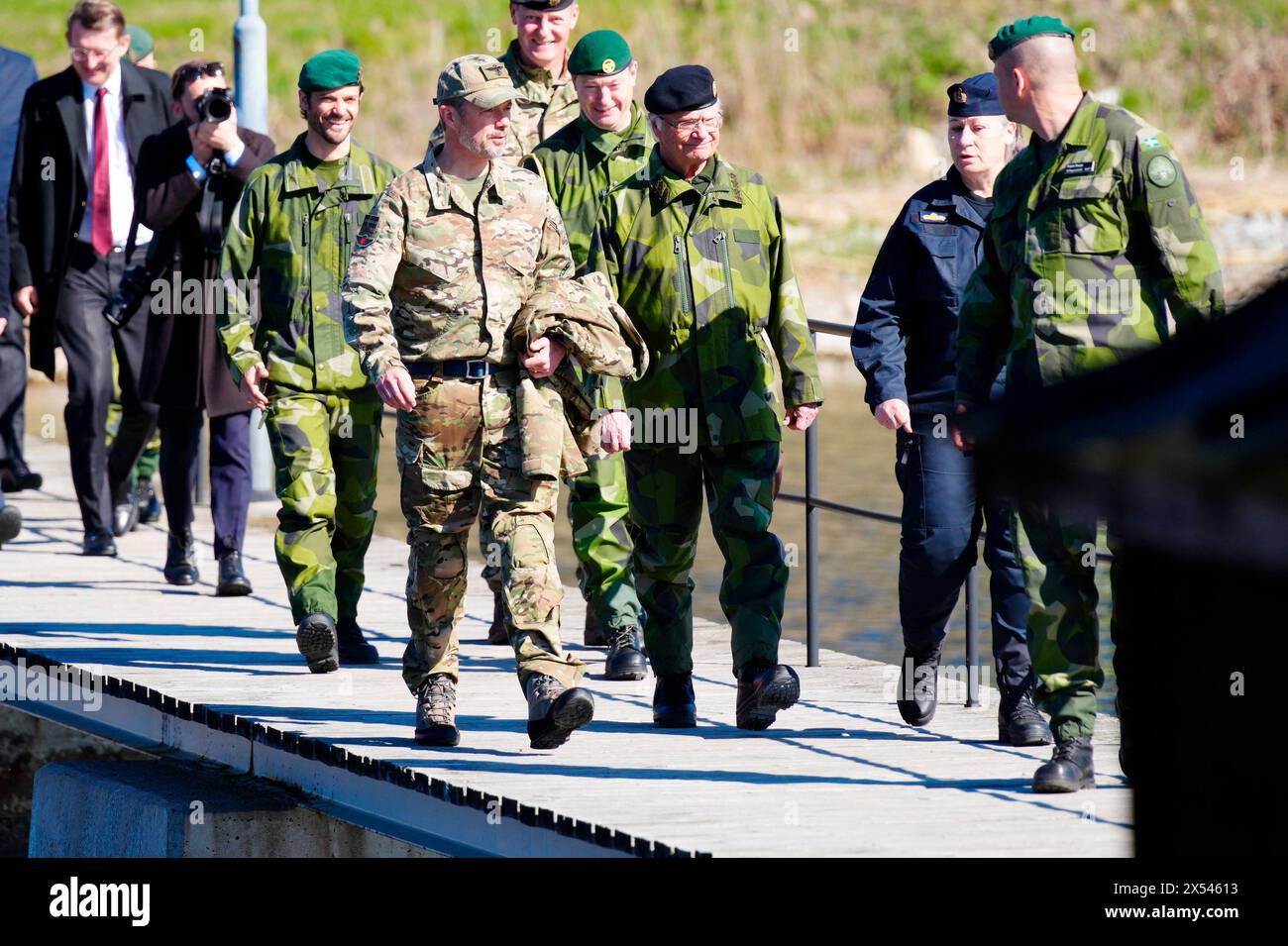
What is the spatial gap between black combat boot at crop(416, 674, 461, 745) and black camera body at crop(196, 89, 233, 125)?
273 cm

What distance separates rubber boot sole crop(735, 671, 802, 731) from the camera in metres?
6.21

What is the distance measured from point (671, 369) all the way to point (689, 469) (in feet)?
0.91

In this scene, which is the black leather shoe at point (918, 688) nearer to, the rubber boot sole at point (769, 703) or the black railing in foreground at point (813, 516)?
the rubber boot sole at point (769, 703)

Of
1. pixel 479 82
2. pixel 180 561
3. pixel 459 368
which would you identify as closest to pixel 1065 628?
pixel 459 368

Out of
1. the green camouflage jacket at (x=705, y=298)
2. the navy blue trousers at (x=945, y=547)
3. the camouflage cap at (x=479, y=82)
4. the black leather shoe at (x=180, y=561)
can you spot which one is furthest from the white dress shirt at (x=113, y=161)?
the navy blue trousers at (x=945, y=547)

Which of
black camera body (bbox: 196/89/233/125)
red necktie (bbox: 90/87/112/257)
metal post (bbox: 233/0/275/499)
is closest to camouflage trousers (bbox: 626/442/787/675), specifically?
black camera body (bbox: 196/89/233/125)

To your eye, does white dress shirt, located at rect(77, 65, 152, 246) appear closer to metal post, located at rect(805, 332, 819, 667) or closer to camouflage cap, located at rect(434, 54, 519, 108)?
metal post, located at rect(805, 332, 819, 667)

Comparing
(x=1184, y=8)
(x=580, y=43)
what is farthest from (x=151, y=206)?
(x=1184, y=8)

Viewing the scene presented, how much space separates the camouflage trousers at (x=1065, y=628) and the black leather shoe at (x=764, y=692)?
0.94 meters

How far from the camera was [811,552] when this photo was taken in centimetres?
738

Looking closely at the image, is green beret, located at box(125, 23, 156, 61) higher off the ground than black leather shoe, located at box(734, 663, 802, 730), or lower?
higher
